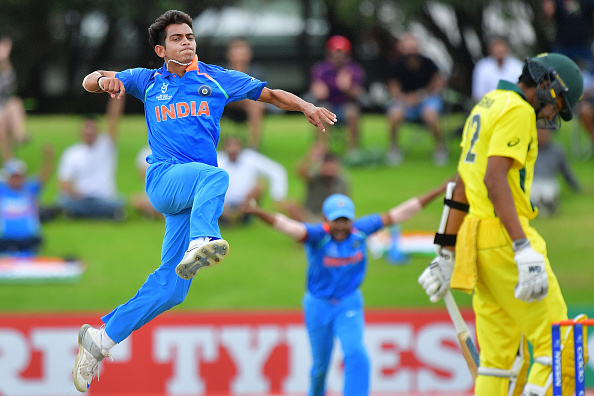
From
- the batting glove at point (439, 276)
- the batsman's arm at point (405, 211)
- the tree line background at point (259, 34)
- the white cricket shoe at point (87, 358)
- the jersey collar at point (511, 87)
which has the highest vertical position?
the tree line background at point (259, 34)

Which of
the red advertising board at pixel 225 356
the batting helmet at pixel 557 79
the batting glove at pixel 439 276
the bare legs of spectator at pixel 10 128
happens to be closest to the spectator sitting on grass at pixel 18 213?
the red advertising board at pixel 225 356

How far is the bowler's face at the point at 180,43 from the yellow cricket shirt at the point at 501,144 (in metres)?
1.93

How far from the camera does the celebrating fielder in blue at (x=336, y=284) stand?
829 centimetres

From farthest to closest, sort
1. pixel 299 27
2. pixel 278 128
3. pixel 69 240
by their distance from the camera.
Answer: pixel 299 27, pixel 278 128, pixel 69 240

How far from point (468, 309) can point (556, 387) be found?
18.3ft

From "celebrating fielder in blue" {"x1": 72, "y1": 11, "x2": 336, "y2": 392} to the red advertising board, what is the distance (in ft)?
18.4

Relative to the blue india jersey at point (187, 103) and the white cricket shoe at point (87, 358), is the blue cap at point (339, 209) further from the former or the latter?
the white cricket shoe at point (87, 358)

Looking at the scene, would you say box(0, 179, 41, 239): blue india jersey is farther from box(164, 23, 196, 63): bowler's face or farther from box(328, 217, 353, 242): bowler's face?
box(164, 23, 196, 63): bowler's face

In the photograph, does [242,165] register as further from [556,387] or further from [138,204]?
[556,387]

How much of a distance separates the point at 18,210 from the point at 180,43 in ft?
27.8

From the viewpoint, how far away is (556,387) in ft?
17.9

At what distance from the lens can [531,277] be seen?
547 cm

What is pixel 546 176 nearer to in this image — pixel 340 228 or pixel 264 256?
pixel 264 256

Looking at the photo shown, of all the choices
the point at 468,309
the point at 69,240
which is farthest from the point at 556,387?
Answer: the point at 69,240
